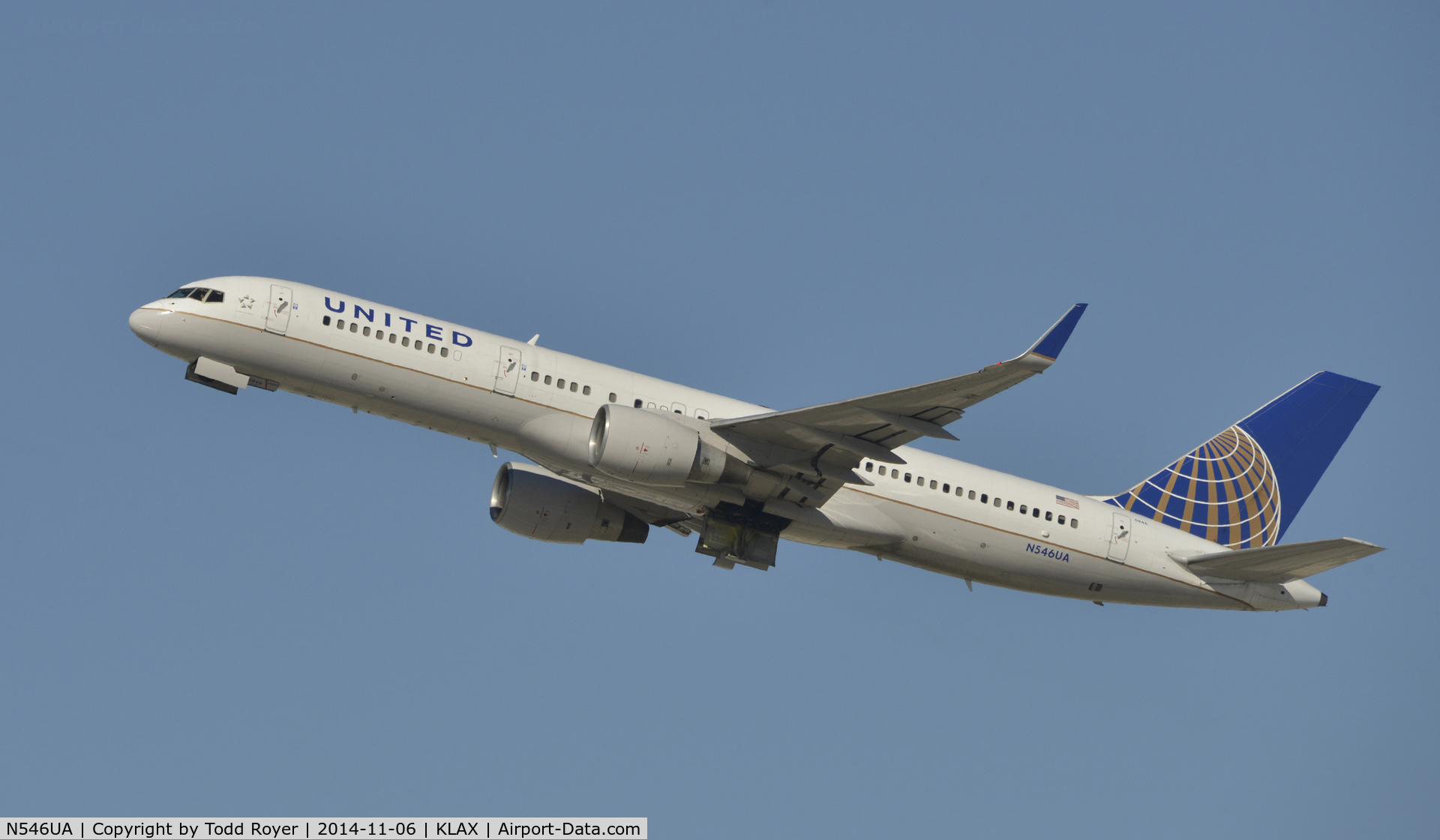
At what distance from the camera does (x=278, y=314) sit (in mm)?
29359

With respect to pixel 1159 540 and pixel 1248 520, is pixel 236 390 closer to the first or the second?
pixel 1159 540

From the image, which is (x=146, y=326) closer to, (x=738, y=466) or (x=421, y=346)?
(x=421, y=346)

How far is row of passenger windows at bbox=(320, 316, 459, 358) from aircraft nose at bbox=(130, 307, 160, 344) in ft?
12.3

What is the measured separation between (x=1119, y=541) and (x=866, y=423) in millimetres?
9989

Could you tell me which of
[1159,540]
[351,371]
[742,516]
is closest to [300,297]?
[351,371]

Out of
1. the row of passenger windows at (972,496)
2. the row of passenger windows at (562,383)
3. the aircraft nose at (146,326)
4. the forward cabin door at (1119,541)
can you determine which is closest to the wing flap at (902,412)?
the row of passenger windows at (972,496)

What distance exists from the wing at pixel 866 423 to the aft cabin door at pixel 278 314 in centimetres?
1025

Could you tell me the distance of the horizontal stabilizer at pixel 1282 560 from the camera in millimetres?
31016

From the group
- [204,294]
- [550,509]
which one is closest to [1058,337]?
[550,509]

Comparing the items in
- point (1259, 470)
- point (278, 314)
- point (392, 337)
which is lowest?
point (392, 337)

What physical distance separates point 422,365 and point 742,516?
874 cm

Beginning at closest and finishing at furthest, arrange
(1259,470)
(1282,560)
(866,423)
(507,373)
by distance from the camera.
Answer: (866,423)
(507,373)
(1282,560)
(1259,470)

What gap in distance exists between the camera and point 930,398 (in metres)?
27.4

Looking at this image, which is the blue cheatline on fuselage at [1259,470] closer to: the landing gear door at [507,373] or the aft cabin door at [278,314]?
the landing gear door at [507,373]
